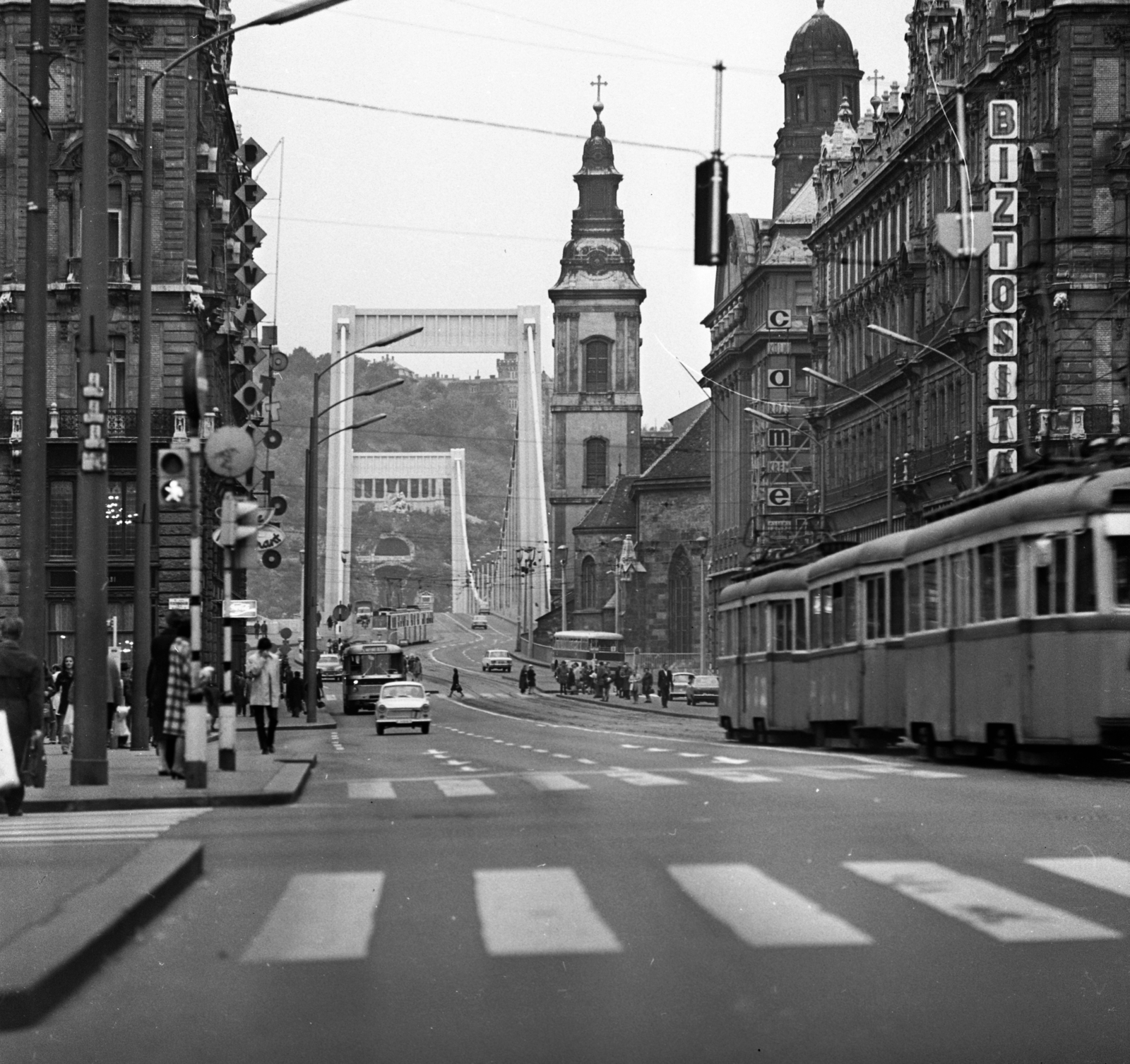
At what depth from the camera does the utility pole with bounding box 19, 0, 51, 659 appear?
78.0ft

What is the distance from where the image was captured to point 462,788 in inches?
887

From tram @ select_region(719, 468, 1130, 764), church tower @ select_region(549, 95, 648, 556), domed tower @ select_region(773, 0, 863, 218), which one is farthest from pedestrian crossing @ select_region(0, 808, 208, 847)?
church tower @ select_region(549, 95, 648, 556)

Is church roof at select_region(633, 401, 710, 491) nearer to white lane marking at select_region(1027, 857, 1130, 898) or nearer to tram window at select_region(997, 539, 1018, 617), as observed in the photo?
tram window at select_region(997, 539, 1018, 617)

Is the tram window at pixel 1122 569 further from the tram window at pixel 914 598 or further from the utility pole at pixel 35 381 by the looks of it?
the utility pole at pixel 35 381

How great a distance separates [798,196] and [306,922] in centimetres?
11816

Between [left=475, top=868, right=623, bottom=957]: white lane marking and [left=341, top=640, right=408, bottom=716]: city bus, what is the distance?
72.2m

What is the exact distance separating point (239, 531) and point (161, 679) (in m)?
3.13

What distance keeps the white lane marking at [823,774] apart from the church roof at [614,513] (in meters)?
137

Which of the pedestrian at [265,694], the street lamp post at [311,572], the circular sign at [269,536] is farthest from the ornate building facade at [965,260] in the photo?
the pedestrian at [265,694]

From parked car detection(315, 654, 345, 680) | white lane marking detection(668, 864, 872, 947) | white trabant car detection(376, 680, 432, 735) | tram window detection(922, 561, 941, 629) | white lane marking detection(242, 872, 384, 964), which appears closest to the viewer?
white lane marking detection(242, 872, 384, 964)

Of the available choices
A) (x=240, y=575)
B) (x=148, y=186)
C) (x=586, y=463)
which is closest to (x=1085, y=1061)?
(x=148, y=186)

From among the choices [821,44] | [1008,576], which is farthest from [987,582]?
[821,44]

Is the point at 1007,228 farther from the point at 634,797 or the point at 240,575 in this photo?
the point at 634,797

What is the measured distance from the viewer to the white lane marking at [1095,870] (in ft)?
39.8
